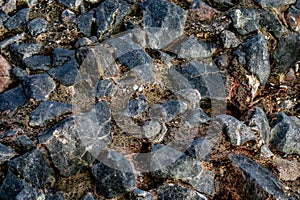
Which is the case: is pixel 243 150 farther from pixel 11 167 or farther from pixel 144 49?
pixel 11 167

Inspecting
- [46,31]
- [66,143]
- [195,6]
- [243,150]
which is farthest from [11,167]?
[195,6]

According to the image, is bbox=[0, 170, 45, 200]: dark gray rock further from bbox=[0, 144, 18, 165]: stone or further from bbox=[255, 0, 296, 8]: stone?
bbox=[255, 0, 296, 8]: stone

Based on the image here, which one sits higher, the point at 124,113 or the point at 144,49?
the point at 144,49

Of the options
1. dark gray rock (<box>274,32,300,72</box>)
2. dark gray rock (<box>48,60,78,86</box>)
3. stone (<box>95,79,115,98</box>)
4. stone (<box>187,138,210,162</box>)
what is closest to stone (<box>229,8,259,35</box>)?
dark gray rock (<box>274,32,300,72</box>)

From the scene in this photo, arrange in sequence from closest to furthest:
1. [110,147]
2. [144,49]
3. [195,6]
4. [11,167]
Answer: [11,167]
[110,147]
[144,49]
[195,6]

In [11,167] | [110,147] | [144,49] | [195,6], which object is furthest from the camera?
[195,6]

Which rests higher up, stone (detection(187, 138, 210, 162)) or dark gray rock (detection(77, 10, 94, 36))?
dark gray rock (detection(77, 10, 94, 36))
